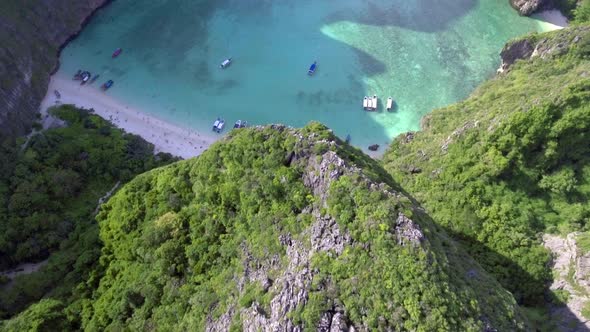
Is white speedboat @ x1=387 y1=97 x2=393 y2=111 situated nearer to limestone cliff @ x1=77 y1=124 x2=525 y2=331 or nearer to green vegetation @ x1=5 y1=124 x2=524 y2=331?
green vegetation @ x1=5 y1=124 x2=524 y2=331

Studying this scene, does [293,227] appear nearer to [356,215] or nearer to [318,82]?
[356,215]

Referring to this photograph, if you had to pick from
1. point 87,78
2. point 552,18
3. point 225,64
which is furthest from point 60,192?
point 552,18

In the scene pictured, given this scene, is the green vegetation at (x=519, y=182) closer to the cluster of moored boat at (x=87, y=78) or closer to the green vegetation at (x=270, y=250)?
the green vegetation at (x=270, y=250)

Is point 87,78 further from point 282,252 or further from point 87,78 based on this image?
point 282,252

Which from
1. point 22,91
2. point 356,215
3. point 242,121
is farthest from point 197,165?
point 22,91

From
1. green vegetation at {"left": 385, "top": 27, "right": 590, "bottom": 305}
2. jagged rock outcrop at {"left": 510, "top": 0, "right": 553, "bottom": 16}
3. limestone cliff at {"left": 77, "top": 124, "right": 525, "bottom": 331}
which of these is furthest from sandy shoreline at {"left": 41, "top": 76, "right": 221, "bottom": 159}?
jagged rock outcrop at {"left": 510, "top": 0, "right": 553, "bottom": 16}
